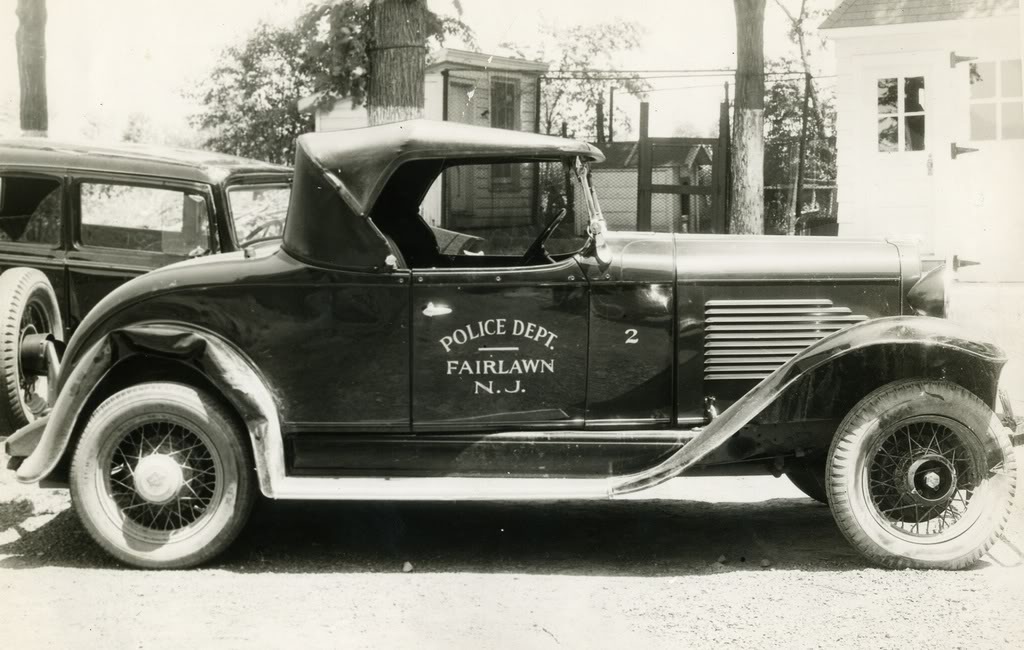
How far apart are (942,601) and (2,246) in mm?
6509

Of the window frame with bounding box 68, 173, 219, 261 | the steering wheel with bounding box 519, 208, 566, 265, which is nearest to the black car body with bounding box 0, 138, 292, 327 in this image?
the window frame with bounding box 68, 173, 219, 261

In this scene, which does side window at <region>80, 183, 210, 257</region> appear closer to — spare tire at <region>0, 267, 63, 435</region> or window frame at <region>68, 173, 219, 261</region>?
window frame at <region>68, 173, 219, 261</region>

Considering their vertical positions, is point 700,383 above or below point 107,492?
above

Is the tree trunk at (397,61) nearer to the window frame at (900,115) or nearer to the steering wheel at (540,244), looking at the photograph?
the steering wheel at (540,244)

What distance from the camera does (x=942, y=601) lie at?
3.89 metres

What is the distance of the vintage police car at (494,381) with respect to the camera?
4273mm

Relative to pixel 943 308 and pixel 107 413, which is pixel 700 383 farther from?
pixel 107 413

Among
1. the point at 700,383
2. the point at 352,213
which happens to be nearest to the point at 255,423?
the point at 352,213

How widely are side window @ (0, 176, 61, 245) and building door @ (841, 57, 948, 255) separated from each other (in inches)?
378

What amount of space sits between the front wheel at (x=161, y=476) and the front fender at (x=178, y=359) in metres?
0.10

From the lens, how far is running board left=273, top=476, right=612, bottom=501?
4.23 m

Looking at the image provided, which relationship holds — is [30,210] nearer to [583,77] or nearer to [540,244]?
[540,244]

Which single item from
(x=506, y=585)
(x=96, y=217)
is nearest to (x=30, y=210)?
(x=96, y=217)

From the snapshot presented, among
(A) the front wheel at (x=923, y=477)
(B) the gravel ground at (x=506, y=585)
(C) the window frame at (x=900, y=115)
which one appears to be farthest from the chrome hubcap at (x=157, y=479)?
(C) the window frame at (x=900, y=115)
